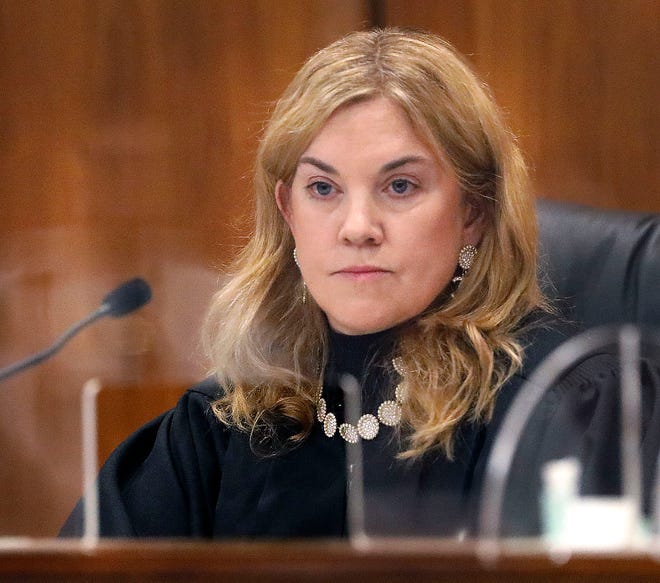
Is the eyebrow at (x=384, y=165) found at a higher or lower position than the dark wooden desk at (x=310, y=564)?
higher

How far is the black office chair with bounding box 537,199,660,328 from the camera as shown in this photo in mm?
1669

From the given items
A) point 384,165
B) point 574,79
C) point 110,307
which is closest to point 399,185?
point 384,165

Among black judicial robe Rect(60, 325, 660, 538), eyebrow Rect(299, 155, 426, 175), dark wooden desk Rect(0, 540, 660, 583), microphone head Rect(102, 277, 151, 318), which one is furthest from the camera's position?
microphone head Rect(102, 277, 151, 318)

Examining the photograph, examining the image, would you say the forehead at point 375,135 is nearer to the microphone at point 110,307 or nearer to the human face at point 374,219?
the human face at point 374,219

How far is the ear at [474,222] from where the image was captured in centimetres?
163

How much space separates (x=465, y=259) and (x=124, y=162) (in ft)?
1.55

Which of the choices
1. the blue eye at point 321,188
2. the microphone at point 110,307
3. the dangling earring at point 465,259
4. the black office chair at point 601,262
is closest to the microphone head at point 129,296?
the microphone at point 110,307

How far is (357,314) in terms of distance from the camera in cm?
161

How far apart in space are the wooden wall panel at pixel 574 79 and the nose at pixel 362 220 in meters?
0.24

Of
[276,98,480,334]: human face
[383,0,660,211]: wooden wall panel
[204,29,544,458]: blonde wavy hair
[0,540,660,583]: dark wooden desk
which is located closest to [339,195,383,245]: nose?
[276,98,480,334]: human face

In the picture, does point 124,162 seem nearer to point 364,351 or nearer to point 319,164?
point 319,164

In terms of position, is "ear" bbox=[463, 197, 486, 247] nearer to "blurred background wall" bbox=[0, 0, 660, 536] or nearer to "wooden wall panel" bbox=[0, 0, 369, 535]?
"blurred background wall" bbox=[0, 0, 660, 536]

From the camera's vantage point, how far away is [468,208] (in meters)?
1.62

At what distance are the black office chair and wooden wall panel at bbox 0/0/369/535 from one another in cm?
39
